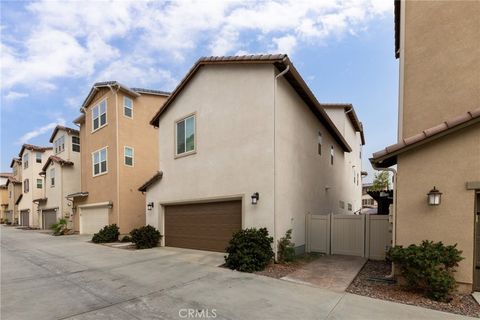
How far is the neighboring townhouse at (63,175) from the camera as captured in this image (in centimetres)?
2338

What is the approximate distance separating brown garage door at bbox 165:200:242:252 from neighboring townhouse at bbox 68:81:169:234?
557 cm

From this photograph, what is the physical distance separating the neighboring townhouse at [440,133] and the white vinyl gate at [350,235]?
3678 millimetres

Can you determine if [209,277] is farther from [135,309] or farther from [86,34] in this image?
[86,34]

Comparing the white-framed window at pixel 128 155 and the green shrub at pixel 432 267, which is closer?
the green shrub at pixel 432 267

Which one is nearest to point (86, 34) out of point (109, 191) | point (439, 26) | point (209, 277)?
point (109, 191)

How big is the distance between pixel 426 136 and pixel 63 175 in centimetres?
2598

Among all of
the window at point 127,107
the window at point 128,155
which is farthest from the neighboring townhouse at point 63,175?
the window at point 127,107

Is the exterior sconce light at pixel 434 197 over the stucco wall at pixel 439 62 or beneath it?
beneath

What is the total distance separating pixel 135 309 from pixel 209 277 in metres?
2.61

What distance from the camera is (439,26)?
7.39 m

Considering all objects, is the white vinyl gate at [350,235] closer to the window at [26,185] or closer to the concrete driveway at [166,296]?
the concrete driveway at [166,296]

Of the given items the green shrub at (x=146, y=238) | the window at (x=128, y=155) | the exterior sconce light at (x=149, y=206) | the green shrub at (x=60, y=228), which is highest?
the window at (x=128, y=155)

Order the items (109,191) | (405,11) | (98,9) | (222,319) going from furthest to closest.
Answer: (109,191), (98,9), (405,11), (222,319)

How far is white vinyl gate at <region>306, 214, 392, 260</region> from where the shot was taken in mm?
10211
